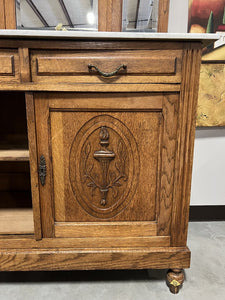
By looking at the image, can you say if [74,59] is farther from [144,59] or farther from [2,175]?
[2,175]

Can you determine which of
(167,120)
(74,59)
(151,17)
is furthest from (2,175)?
(151,17)

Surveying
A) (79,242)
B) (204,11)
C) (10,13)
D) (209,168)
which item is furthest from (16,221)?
(204,11)

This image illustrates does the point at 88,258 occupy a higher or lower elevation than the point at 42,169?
lower

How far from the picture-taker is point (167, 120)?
875 mm

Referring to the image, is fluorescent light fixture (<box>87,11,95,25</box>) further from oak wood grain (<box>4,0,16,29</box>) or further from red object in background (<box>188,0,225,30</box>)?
red object in background (<box>188,0,225,30</box>)

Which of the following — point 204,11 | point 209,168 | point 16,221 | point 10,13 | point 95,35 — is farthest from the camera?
point 209,168

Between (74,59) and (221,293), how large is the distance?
106cm

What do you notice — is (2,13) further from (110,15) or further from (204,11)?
(204,11)

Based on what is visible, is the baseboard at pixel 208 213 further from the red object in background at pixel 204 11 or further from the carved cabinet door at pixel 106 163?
the red object in background at pixel 204 11

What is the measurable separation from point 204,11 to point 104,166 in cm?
100

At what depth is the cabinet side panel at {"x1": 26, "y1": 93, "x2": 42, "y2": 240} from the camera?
0.84 m

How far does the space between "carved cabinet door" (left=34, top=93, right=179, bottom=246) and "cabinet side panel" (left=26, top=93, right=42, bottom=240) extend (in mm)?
15

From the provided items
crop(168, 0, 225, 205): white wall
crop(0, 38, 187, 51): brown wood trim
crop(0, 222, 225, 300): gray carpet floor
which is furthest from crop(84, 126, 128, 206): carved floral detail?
crop(168, 0, 225, 205): white wall

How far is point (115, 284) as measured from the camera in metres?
1.04
